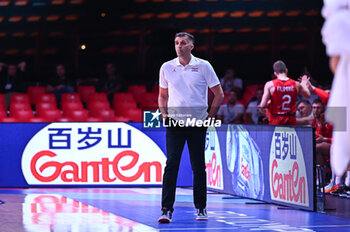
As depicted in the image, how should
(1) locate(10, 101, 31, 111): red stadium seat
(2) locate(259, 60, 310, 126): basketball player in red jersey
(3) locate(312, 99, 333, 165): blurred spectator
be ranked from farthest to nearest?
(1) locate(10, 101, 31, 111): red stadium seat < (2) locate(259, 60, 310, 126): basketball player in red jersey < (3) locate(312, 99, 333, 165): blurred spectator

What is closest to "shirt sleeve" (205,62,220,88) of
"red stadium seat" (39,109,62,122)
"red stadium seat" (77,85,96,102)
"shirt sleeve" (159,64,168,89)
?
"shirt sleeve" (159,64,168,89)

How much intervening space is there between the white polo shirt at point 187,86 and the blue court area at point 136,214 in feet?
3.85

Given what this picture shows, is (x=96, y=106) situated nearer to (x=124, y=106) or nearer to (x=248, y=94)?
(x=124, y=106)

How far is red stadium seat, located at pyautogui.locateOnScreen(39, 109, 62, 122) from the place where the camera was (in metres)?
14.0

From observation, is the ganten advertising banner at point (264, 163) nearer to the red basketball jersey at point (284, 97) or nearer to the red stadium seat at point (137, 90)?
the red basketball jersey at point (284, 97)

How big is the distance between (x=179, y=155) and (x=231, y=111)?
22.3 ft

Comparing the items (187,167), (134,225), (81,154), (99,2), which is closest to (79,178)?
(81,154)

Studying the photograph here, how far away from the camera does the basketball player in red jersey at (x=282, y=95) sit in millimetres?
10117

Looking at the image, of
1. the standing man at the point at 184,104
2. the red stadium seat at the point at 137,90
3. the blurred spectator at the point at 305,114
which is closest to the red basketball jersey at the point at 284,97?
the blurred spectator at the point at 305,114

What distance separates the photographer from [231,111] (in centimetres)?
1380

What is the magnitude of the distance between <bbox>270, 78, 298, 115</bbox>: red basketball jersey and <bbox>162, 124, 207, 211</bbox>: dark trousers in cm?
327

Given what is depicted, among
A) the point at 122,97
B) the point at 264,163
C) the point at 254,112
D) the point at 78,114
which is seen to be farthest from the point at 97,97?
the point at 264,163

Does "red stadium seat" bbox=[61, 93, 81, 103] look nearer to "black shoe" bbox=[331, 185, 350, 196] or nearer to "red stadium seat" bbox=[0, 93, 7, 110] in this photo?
"red stadium seat" bbox=[0, 93, 7, 110]

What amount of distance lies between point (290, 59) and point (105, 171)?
325 inches
